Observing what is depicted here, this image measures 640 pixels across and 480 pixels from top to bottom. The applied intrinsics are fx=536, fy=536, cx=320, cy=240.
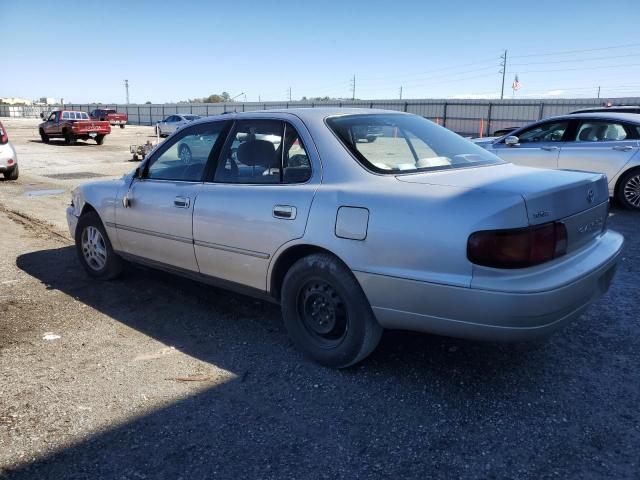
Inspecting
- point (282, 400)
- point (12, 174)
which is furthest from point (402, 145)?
point (12, 174)

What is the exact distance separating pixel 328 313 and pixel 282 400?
23.5 inches

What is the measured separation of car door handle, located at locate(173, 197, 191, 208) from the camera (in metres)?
4.04

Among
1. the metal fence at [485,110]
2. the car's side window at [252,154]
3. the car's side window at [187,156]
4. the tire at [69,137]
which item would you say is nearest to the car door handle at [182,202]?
the car's side window at [187,156]

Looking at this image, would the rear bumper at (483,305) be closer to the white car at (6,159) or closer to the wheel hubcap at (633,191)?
the wheel hubcap at (633,191)

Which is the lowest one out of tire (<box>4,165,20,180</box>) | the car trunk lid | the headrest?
tire (<box>4,165,20,180</box>)

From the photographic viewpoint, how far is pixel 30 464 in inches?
98.9

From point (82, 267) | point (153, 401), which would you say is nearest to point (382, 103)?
point (82, 267)

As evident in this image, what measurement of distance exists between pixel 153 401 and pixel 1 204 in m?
8.32

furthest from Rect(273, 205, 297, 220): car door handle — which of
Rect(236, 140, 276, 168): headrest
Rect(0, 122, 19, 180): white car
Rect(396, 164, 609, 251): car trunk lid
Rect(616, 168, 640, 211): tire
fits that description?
Rect(0, 122, 19, 180): white car

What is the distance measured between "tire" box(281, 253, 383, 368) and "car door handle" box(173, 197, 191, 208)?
110 cm

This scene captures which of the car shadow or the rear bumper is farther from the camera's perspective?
the rear bumper

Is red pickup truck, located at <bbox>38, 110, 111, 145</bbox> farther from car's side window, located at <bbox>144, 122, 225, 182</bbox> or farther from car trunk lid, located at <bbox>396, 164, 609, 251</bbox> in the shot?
car trunk lid, located at <bbox>396, 164, 609, 251</bbox>

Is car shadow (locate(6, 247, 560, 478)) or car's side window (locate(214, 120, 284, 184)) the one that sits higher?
car's side window (locate(214, 120, 284, 184))

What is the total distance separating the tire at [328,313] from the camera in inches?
124
